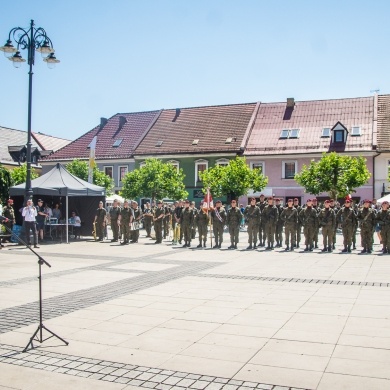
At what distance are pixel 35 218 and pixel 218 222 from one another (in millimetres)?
6911

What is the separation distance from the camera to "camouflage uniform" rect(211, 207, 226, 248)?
63.0 ft

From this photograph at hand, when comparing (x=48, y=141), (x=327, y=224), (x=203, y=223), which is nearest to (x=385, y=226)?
(x=327, y=224)

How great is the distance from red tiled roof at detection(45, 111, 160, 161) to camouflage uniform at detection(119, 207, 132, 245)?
86.0 feet

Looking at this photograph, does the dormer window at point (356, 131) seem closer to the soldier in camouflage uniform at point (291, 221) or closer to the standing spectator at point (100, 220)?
the soldier in camouflage uniform at point (291, 221)


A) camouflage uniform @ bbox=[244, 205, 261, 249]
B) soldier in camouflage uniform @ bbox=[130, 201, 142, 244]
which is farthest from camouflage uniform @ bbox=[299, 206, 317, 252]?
soldier in camouflage uniform @ bbox=[130, 201, 142, 244]

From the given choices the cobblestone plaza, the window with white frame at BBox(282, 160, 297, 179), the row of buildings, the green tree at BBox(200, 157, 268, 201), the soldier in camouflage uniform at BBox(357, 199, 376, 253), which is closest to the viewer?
the cobblestone plaza

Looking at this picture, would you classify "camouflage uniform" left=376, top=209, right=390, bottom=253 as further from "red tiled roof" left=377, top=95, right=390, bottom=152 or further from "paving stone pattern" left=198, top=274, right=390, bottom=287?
"red tiled roof" left=377, top=95, right=390, bottom=152

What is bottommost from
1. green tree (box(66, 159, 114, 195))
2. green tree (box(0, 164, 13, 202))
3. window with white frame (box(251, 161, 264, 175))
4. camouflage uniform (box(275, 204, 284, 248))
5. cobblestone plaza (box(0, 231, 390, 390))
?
cobblestone plaza (box(0, 231, 390, 390))

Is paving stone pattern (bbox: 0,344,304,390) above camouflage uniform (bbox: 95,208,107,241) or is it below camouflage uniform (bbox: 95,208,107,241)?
below

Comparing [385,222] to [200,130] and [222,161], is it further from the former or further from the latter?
[200,130]

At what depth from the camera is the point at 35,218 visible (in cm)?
1970

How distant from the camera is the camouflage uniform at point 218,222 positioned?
19203mm

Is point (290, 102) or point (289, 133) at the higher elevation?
point (290, 102)

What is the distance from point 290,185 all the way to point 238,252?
2481 cm
